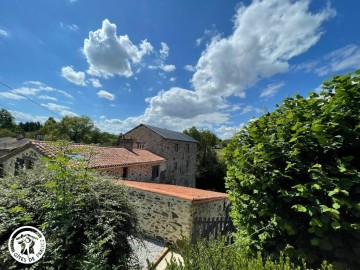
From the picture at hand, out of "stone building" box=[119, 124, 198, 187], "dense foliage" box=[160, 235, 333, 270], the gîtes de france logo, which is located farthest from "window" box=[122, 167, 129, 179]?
"dense foliage" box=[160, 235, 333, 270]

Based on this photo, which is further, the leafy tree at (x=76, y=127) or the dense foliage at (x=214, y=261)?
the leafy tree at (x=76, y=127)

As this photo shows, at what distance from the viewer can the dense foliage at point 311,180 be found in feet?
8.18

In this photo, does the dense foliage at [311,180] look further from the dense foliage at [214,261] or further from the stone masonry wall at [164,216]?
the stone masonry wall at [164,216]

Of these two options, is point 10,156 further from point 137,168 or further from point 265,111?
point 265,111

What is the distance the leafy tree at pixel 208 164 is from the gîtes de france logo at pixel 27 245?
33.2 m

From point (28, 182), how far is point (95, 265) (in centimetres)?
228

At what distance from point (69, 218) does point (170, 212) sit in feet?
15.2

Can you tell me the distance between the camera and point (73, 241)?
3086 mm

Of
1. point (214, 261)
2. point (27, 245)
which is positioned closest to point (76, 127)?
point (27, 245)

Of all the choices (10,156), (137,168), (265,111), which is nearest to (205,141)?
(137,168)

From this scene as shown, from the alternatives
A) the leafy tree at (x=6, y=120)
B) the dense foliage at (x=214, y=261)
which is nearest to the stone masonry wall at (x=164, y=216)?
the dense foliage at (x=214, y=261)

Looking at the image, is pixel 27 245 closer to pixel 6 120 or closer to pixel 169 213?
pixel 169 213

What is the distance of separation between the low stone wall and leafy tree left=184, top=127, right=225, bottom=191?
28.0 meters

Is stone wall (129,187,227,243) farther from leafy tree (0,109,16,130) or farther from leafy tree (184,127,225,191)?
leafy tree (0,109,16,130)
